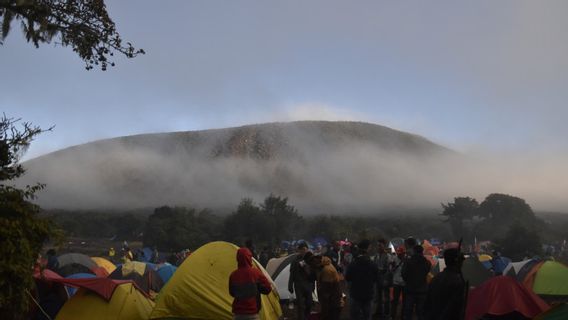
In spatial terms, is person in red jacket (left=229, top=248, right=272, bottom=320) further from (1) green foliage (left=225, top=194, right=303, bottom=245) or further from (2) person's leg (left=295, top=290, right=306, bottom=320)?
(1) green foliage (left=225, top=194, right=303, bottom=245)

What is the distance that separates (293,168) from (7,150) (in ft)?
444

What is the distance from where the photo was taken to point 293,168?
143 m

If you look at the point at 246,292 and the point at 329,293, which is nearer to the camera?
the point at 246,292

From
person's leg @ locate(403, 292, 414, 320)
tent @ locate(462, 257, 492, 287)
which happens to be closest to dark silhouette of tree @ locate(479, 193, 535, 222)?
tent @ locate(462, 257, 492, 287)

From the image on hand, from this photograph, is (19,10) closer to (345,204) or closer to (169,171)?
(345,204)

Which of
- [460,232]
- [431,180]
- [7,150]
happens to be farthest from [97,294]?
[431,180]

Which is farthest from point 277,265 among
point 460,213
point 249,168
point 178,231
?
point 249,168

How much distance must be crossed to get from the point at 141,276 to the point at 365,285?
25.5ft

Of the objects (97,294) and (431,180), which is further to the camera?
(431,180)

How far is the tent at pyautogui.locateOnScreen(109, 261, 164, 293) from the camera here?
626 inches

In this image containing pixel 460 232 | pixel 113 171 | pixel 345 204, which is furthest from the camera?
pixel 113 171

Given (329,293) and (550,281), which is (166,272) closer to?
(329,293)

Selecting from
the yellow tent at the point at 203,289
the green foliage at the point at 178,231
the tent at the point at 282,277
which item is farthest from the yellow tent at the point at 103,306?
the green foliage at the point at 178,231

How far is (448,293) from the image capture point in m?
6.83
